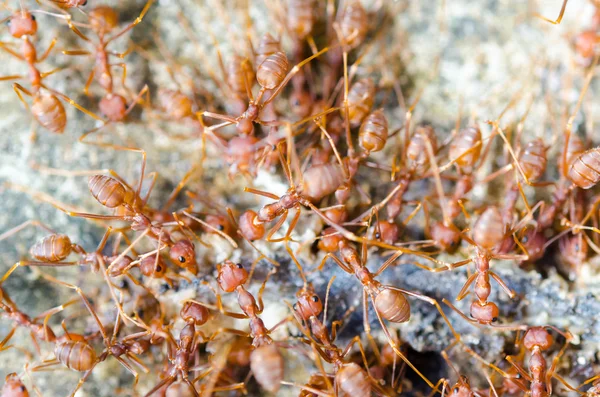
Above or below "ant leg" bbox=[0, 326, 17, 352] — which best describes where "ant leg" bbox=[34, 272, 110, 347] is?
above

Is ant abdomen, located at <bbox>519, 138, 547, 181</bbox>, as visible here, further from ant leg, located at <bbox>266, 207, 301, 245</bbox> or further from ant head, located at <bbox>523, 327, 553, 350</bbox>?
ant leg, located at <bbox>266, 207, 301, 245</bbox>

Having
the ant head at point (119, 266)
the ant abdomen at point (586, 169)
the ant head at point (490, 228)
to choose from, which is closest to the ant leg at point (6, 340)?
the ant head at point (119, 266)

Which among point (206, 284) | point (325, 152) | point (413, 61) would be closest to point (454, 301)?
point (325, 152)

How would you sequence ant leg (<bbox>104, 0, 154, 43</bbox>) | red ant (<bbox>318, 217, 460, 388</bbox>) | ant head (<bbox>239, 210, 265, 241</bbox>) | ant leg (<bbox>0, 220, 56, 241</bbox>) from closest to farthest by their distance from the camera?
red ant (<bbox>318, 217, 460, 388</bbox>)
ant head (<bbox>239, 210, 265, 241</bbox>)
ant leg (<bbox>0, 220, 56, 241</bbox>)
ant leg (<bbox>104, 0, 154, 43</bbox>)

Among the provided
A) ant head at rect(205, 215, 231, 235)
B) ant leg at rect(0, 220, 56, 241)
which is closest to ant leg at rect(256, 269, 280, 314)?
ant head at rect(205, 215, 231, 235)

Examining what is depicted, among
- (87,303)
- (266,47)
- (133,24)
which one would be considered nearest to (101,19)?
(133,24)

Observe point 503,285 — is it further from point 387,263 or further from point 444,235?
point 387,263
